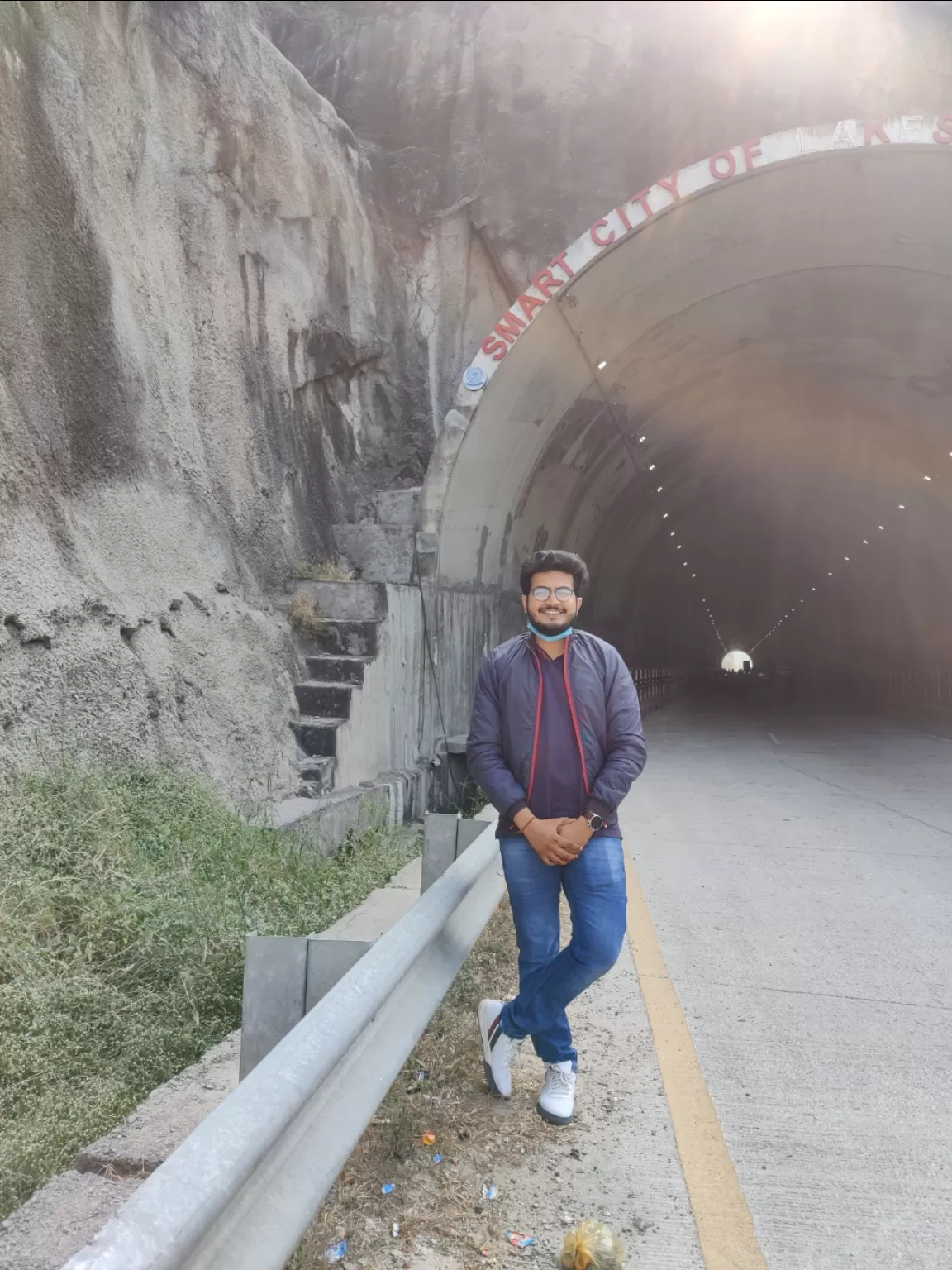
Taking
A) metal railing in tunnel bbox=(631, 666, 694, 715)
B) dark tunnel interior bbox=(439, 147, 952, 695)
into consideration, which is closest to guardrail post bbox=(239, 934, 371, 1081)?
dark tunnel interior bbox=(439, 147, 952, 695)

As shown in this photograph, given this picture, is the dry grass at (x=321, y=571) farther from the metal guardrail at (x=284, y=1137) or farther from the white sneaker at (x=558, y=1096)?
the metal guardrail at (x=284, y=1137)

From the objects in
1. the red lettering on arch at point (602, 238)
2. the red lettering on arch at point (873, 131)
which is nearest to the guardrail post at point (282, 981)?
the red lettering on arch at point (602, 238)

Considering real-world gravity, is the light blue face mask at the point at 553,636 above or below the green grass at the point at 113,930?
above

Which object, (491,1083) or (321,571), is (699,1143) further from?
(321,571)

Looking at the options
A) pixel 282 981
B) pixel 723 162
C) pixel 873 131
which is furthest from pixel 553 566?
pixel 873 131

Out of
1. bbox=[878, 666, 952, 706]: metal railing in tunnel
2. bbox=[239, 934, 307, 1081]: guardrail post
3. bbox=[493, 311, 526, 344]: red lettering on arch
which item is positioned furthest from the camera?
bbox=[878, 666, 952, 706]: metal railing in tunnel

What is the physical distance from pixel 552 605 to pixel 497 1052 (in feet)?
5.12

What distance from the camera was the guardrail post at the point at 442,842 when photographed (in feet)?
14.0

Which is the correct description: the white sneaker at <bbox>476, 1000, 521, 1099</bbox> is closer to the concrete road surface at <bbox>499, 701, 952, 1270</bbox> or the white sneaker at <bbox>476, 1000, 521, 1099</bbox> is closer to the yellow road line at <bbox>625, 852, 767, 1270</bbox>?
the concrete road surface at <bbox>499, 701, 952, 1270</bbox>

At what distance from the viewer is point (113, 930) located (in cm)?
451

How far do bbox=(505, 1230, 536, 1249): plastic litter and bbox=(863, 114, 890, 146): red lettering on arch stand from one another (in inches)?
446

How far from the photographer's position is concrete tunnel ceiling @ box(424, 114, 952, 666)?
11406 millimetres

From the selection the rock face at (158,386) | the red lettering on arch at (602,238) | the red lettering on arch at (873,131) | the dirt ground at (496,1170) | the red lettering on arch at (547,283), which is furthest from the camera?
the red lettering on arch at (547,283)

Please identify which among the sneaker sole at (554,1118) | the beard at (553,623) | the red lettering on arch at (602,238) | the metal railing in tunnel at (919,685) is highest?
the red lettering on arch at (602,238)
